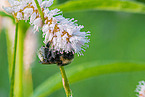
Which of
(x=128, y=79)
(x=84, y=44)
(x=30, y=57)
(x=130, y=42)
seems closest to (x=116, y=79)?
(x=128, y=79)

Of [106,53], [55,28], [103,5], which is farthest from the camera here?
[106,53]

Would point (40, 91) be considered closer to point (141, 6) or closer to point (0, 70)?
point (141, 6)

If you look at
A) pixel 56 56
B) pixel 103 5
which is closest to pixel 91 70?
pixel 103 5

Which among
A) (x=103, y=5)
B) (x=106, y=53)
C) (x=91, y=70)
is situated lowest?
(x=91, y=70)

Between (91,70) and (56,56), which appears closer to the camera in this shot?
(56,56)

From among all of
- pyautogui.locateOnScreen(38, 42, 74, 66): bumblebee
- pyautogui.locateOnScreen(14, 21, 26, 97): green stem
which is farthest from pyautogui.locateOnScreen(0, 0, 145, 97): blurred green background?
pyautogui.locateOnScreen(38, 42, 74, 66): bumblebee

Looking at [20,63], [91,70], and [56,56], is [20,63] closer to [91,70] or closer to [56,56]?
[91,70]
